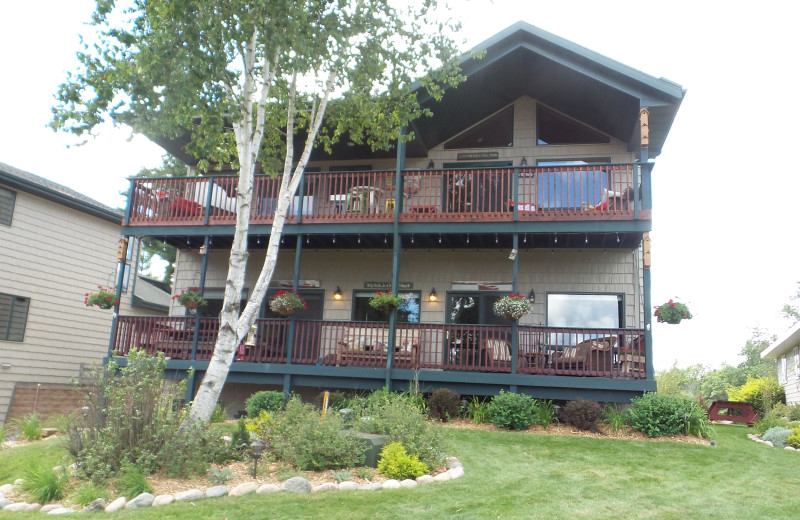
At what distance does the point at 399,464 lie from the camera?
25.2ft

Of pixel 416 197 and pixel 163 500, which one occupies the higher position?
pixel 416 197

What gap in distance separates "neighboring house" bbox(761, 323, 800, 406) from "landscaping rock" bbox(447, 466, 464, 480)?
629 inches

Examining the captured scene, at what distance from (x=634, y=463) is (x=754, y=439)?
Result: 5664 millimetres

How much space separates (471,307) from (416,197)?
279 cm

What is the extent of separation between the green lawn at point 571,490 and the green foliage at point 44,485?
386 millimetres

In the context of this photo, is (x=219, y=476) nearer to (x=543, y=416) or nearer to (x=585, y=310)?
(x=543, y=416)

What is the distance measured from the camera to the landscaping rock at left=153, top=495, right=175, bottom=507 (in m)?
6.81

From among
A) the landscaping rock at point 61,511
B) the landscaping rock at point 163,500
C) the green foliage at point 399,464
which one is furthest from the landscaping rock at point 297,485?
the landscaping rock at point 61,511

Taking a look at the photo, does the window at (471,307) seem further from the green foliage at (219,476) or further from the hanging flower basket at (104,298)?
the green foliage at (219,476)

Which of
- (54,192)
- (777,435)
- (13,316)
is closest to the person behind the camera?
(777,435)

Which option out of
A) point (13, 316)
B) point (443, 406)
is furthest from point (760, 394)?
point (13, 316)

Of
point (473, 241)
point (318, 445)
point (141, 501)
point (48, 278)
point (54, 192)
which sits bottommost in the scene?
point (141, 501)

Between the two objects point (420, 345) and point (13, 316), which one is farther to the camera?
point (13, 316)

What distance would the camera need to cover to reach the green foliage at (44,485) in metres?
7.04
